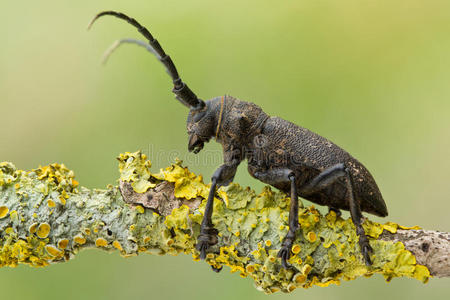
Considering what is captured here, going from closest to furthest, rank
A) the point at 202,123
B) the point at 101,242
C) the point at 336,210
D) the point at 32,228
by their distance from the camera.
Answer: the point at 32,228 → the point at 101,242 → the point at 336,210 → the point at 202,123

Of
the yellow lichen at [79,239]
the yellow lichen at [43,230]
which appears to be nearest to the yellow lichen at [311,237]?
the yellow lichen at [79,239]

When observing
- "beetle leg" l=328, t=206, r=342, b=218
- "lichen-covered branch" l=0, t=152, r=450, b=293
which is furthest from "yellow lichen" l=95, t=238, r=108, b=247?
"beetle leg" l=328, t=206, r=342, b=218

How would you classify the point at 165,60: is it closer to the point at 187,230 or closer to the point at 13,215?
the point at 187,230

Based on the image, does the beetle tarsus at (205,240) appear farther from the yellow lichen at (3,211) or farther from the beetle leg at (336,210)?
the yellow lichen at (3,211)

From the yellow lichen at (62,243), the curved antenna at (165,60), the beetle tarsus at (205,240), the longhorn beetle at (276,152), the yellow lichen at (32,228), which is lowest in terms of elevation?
the yellow lichen at (62,243)

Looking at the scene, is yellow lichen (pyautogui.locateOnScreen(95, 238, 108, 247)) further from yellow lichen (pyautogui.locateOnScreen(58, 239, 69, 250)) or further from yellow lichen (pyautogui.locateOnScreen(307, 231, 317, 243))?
yellow lichen (pyautogui.locateOnScreen(307, 231, 317, 243))

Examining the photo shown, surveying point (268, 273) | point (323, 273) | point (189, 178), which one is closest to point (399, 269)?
point (323, 273)

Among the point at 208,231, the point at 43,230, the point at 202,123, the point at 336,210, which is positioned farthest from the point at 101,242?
the point at 336,210
